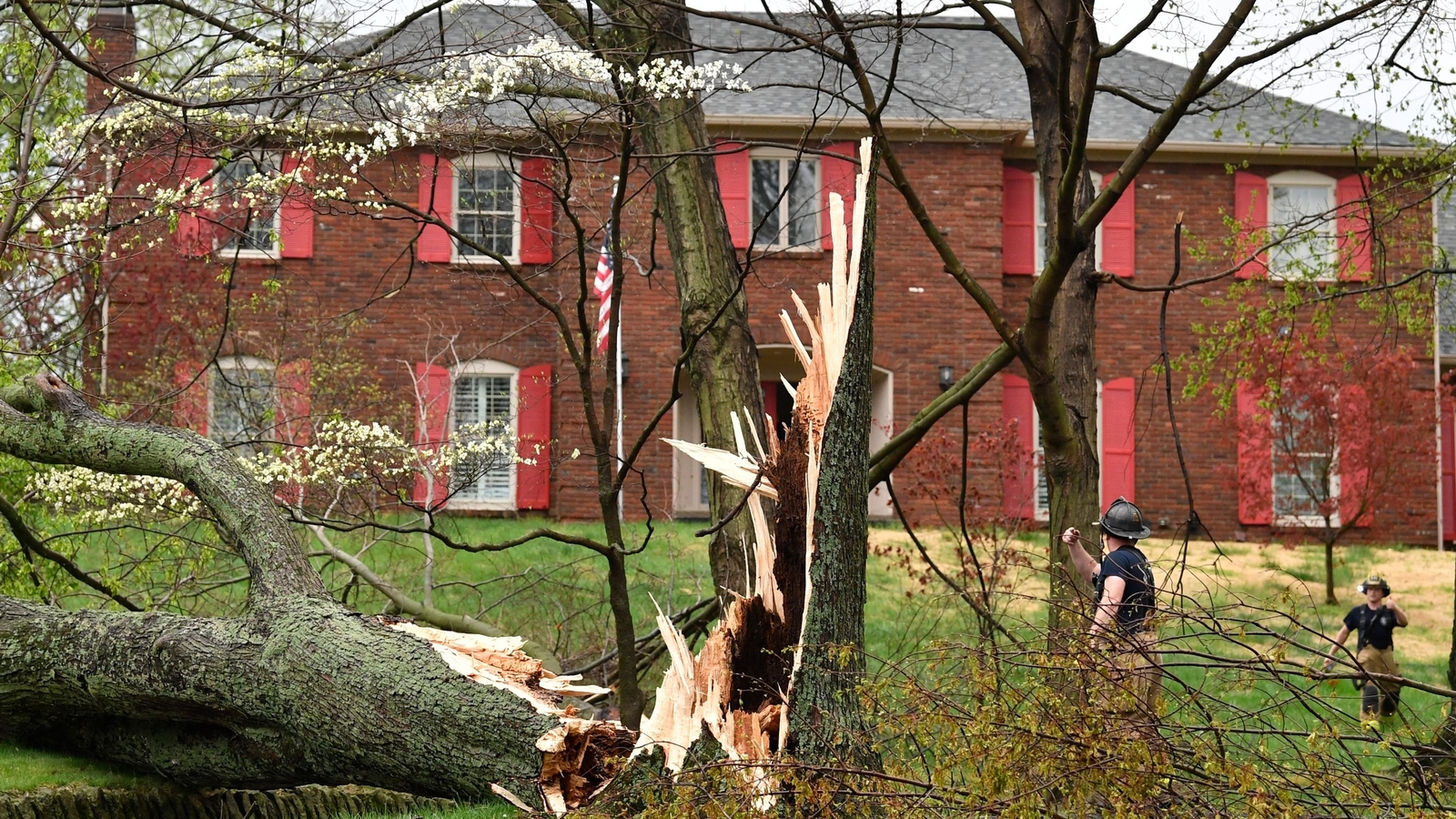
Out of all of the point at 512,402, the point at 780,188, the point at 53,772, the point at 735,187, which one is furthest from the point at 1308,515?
the point at 53,772

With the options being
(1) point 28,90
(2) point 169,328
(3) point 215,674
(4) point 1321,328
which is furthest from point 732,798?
(2) point 169,328

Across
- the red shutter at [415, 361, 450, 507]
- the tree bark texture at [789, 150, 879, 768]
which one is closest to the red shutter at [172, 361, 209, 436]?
the red shutter at [415, 361, 450, 507]

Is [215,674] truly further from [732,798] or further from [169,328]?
[169,328]

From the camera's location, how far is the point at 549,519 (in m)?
18.6

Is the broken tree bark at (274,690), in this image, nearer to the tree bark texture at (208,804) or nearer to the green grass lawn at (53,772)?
the green grass lawn at (53,772)

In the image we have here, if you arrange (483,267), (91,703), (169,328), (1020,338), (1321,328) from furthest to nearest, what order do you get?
(483,267) < (169,328) < (1321,328) < (1020,338) < (91,703)

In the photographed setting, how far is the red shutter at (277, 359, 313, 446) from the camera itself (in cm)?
1279

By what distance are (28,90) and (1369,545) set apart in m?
18.0

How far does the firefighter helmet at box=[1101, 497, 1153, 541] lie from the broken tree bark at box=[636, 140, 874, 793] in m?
2.12

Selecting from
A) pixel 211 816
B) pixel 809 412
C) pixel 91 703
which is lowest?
pixel 211 816

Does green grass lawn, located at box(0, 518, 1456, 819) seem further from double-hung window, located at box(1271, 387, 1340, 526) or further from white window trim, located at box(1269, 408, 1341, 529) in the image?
double-hung window, located at box(1271, 387, 1340, 526)

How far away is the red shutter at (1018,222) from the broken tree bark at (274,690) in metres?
15.6

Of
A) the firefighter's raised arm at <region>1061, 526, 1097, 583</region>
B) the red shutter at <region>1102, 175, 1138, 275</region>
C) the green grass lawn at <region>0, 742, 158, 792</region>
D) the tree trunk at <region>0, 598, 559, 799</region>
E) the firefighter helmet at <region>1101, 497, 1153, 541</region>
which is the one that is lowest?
the green grass lawn at <region>0, 742, 158, 792</region>

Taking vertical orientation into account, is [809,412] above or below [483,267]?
below
